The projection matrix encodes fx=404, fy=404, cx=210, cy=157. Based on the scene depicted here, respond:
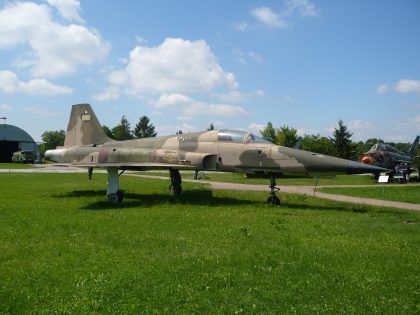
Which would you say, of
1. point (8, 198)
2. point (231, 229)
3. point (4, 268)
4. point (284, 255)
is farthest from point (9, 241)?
point (8, 198)

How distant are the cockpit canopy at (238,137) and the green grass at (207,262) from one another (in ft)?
10.4

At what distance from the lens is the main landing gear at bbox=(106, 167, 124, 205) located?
13.4 m

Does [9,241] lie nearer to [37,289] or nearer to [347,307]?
[37,289]

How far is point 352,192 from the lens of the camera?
18.6m

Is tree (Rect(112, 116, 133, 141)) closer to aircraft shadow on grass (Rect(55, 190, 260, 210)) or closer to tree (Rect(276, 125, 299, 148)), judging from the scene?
tree (Rect(276, 125, 299, 148))

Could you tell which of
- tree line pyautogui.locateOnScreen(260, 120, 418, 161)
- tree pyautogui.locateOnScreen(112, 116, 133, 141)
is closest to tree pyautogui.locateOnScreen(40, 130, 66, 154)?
tree pyautogui.locateOnScreen(112, 116, 133, 141)

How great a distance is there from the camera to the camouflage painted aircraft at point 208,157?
12.0 m

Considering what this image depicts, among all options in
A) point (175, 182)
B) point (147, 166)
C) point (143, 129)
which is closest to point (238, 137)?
point (147, 166)

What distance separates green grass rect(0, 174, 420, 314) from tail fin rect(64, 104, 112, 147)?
7257 millimetres

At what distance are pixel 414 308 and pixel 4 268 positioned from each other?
17.3 ft

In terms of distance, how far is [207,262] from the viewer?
6.02 m

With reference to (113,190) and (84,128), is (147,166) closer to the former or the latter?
(113,190)

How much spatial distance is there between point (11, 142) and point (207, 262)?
77950 mm

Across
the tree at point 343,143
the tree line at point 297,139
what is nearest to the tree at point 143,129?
the tree line at point 297,139
